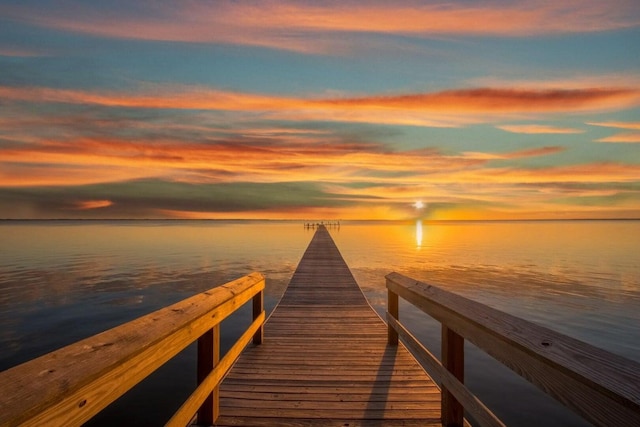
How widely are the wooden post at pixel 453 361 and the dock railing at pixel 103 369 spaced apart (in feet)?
6.77

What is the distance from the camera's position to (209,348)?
134 inches

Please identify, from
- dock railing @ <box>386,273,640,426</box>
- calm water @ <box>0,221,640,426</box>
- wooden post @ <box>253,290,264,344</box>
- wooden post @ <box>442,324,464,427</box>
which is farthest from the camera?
calm water @ <box>0,221,640,426</box>

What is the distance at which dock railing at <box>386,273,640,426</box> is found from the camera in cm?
154

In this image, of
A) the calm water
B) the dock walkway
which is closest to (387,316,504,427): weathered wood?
the dock walkway

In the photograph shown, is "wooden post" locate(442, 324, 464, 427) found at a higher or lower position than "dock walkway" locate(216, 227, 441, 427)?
higher

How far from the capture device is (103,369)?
1696 millimetres

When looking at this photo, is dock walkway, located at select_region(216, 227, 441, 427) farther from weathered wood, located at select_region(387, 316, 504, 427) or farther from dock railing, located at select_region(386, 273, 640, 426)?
dock railing, located at select_region(386, 273, 640, 426)

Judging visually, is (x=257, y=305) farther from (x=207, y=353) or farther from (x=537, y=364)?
(x=537, y=364)

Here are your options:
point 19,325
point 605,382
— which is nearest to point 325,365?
point 605,382

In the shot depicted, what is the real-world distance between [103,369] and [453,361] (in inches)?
106

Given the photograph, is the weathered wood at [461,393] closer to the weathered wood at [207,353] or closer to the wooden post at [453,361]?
the wooden post at [453,361]

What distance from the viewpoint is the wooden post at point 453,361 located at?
3.21 m

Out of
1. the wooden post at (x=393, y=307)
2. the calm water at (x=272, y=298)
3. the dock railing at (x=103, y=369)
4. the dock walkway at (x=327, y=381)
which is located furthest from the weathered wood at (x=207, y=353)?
the calm water at (x=272, y=298)

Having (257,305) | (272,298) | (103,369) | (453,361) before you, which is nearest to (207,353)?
(103,369)
